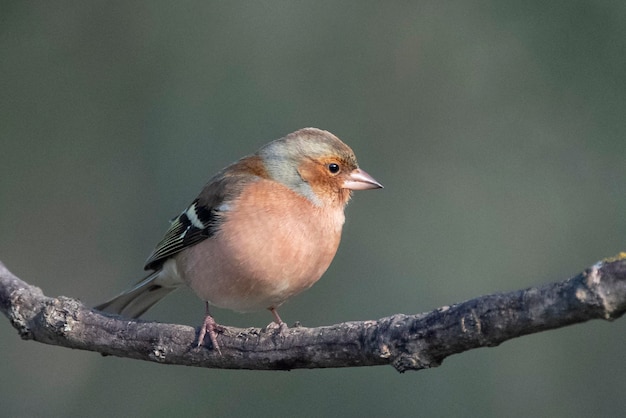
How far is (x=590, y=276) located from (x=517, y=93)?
670 centimetres

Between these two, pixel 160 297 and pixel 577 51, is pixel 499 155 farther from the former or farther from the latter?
pixel 160 297

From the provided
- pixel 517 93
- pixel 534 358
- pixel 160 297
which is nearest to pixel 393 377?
pixel 534 358

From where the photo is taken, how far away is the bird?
4.74 m

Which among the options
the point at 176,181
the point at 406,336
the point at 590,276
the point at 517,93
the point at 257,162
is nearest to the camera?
the point at 590,276

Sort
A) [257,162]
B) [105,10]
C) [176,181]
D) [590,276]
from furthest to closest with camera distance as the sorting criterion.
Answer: [105,10]
[176,181]
[257,162]
[590,276]

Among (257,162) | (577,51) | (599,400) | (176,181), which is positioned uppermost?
(577,51)

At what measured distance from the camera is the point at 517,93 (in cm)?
909

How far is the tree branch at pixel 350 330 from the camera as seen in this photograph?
275 centimetres

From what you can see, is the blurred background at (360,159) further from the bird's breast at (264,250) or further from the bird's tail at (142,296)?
the bird's breast at (264,250)

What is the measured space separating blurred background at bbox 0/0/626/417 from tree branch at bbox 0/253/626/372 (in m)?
2.64

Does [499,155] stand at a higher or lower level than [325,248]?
higher

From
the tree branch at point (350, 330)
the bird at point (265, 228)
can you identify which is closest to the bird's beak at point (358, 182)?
the bird at point (265, 228)

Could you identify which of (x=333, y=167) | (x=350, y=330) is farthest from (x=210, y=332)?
(x=333, y=167)

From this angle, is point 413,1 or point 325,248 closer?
point 325,248
